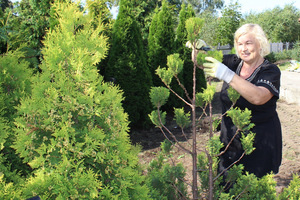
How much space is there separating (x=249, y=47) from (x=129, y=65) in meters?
3.98

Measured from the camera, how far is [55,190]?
125 cm

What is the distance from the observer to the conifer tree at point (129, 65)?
6086 mm

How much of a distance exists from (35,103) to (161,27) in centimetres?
693

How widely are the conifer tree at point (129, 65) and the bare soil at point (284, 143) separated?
627mm

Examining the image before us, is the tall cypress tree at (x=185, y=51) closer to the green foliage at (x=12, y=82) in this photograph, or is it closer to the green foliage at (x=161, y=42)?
the green foliage at (x=161, y=42)

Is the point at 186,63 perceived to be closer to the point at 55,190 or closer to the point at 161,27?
the point at 161,27

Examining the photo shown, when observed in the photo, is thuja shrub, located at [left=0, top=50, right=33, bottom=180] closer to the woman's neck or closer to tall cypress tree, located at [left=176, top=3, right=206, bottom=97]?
the woman's neck

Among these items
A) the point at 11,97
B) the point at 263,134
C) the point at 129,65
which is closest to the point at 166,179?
the point at 263,134

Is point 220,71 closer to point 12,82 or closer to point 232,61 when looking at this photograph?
point 232,61

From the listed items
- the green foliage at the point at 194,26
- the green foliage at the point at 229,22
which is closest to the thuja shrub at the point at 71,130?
the green foliage at the point at 194,26

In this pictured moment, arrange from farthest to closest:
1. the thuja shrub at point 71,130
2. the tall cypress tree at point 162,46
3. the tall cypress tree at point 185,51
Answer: the tall cypress tree at point 185,51, the tall cypress tree at point 162,46, the thuja shrub at point 71,130

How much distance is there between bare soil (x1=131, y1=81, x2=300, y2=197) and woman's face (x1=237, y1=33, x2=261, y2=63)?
1427 mm

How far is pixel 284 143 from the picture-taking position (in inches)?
210

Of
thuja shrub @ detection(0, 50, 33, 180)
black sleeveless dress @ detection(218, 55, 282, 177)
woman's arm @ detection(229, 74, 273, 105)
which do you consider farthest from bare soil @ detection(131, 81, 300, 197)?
thuja shrub @ detection(0, 50, 33, 180)
